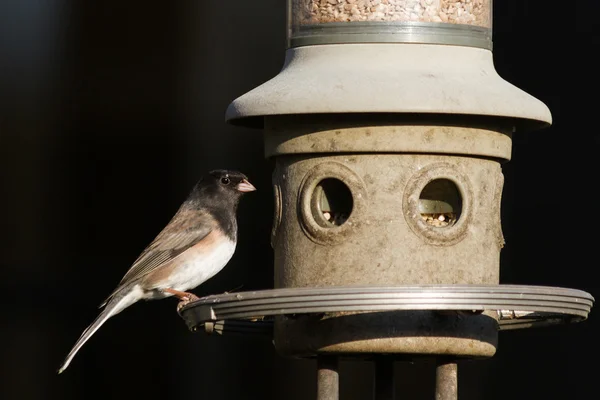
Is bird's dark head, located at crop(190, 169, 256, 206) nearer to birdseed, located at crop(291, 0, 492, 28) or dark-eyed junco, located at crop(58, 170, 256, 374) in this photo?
dark-eyed junco, located at crop(58, 170, 256, 374)

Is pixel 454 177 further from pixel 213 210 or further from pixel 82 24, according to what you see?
pixel 82 24

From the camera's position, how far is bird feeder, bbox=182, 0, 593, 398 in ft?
12.1

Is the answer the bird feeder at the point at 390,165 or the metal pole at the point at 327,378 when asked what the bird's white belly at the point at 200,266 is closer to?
the bird feeder at the point at 390,165

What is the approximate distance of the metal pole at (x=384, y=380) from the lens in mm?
3828

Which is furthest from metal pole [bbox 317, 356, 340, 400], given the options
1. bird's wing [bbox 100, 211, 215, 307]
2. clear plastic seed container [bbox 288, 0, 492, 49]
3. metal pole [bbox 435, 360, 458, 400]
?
bird's wing [bbox 100, 211, 215, 307]

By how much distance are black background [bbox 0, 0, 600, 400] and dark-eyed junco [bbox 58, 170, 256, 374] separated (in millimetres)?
2149

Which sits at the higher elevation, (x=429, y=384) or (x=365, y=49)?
(x=365, y=49)

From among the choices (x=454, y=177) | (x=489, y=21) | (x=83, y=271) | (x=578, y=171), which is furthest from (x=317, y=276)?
(x=83, y=271)

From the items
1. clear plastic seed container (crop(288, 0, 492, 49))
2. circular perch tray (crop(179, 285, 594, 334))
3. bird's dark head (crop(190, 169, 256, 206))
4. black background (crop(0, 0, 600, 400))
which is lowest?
black background (crop(0, 0, 600, 400))

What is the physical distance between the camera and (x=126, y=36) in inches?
331

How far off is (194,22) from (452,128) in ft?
15.7

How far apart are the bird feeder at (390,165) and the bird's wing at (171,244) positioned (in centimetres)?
90

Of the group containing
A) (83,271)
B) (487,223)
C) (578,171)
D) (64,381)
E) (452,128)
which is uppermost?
(452,128)

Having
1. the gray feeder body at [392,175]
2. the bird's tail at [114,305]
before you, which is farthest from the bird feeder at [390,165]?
the bird's tail at [114,305]
